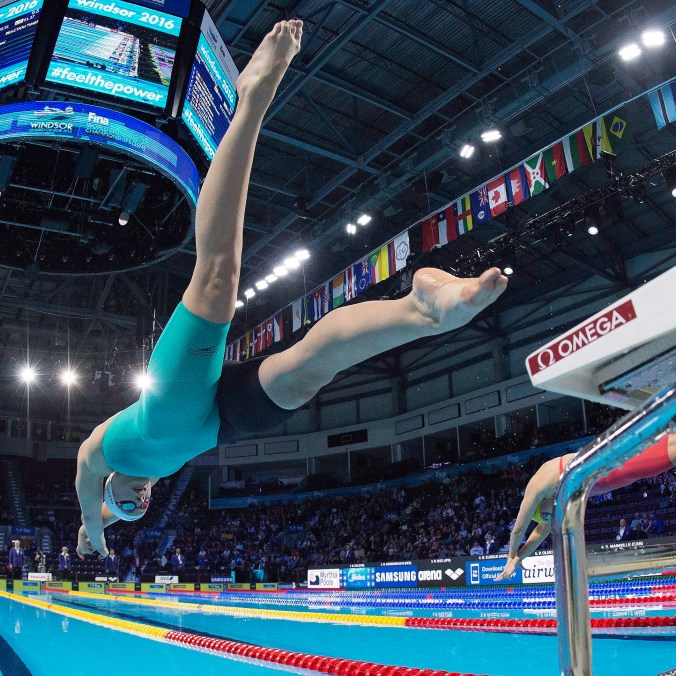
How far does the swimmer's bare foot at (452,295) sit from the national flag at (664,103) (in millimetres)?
9307

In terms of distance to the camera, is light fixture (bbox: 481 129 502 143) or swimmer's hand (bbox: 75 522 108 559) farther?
light fixture (bbox: 481 129 502 143)

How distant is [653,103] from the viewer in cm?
967

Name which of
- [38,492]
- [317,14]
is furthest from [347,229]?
[38,492]

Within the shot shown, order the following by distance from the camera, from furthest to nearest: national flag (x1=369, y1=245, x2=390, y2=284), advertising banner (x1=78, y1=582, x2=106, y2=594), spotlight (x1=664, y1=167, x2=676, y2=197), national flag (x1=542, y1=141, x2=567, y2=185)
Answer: advertising banner (x1=78, y1=582, x2=106, y2=594)
national flag (x1=369, y1=245, x2=390, y2=284)
spotlight (x1=664, y1=167, x2=676, y2=197)
national flag (x1=542, y1=141, x2=567, y2=185)

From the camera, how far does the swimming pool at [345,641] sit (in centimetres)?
332

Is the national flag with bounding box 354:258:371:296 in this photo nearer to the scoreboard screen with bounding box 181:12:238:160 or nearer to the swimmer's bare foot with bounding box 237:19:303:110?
the scoreboard screen with bounding box 181:12:238:160

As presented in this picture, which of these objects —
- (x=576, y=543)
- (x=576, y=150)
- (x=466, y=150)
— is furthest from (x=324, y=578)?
(x=576, y=543)

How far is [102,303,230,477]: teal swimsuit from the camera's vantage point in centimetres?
226

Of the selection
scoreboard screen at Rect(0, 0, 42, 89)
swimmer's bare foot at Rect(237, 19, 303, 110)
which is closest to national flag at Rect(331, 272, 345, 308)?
scoreboard screen at Rect(0, 0, 42, 89)

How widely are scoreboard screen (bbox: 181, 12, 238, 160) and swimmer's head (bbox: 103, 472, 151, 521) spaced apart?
223 inches

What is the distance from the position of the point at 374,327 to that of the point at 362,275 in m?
12.4

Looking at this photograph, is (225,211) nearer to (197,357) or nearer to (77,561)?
(197,357)

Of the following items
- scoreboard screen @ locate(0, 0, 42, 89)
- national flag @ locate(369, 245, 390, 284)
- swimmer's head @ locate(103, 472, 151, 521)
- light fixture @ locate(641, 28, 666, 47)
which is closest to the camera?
swimmer's head @ locate(103, 472, 151, 521)

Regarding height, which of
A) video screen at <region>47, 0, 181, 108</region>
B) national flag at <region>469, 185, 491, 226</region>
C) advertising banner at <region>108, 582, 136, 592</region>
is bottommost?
advertising banner at <region>108, 582, 136, 592</region>
